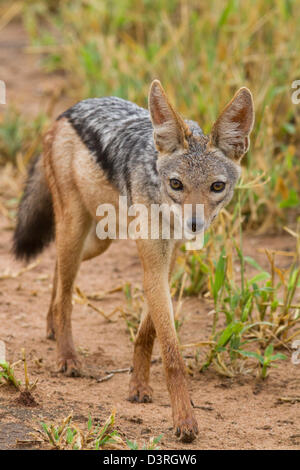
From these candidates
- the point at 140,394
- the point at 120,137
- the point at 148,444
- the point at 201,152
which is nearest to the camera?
the point at 148,444

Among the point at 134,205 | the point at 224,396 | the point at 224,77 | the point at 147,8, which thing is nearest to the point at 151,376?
the point at 224,396

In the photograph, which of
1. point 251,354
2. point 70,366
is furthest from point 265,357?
point 70,366

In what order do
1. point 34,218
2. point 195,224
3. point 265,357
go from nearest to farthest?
1. point 195,224
2. point 265,357
3. point 34,218

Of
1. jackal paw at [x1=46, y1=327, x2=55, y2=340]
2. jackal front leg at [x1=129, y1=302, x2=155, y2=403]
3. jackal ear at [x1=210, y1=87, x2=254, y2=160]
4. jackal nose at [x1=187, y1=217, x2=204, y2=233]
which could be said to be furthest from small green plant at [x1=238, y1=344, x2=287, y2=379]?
jackal paw at [x1=46, y1=327, x2=55, y2=340]

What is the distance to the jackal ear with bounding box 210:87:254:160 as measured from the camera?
407cm

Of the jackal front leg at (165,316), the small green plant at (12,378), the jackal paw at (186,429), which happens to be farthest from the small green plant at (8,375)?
the jackal paw at (186,429)

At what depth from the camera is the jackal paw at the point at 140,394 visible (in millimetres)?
4500

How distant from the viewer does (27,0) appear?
39.1ft

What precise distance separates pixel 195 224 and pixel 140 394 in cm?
120

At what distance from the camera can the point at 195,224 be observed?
12.6 feet

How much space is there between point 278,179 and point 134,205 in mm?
2491

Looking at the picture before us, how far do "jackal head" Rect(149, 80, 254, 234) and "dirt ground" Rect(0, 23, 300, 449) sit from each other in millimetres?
1105

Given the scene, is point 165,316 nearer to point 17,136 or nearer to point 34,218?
point 34,218

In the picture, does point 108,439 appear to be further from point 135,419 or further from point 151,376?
point 151,376
